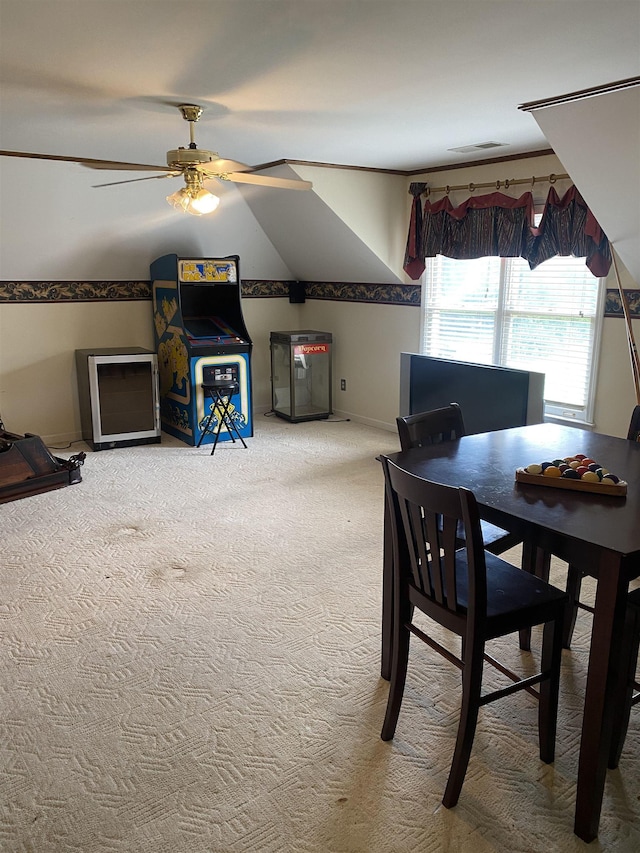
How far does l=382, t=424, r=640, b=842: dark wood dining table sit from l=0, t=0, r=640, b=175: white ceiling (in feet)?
5.20

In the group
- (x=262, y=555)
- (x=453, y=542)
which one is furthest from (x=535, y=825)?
(x=262, y=555)

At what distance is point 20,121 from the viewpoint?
4023 millimetres

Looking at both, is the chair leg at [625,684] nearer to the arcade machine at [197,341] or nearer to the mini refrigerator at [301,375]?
the arcade machine at [197,341]

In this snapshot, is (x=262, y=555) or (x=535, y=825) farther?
(x=262, y=555)

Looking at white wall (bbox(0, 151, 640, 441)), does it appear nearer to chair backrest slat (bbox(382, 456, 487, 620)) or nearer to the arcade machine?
the arcade machine

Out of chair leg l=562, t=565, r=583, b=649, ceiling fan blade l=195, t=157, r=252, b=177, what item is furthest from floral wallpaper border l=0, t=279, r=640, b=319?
chair leg l=562, t=565, r=583, b=649

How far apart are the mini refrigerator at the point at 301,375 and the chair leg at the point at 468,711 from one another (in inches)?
192

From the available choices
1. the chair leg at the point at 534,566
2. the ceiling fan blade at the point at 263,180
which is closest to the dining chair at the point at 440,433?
the chair leg at the point at 534,566

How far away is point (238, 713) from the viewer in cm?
238

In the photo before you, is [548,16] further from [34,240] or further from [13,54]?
[34,240]

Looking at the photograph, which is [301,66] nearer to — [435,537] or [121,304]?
[435,537]

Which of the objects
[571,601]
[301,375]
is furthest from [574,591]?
[301,375]

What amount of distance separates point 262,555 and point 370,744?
1.56 metres

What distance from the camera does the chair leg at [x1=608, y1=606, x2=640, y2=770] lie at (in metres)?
1.91
